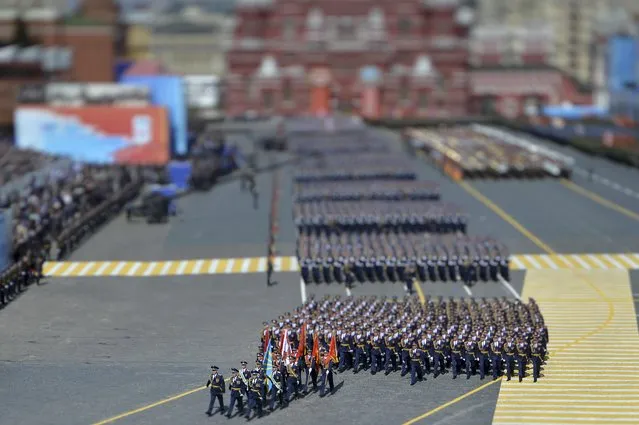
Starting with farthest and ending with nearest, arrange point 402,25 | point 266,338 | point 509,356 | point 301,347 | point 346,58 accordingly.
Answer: point 402,25 → point 346,58 → point 266,338 → point 509,356 → point 301,347

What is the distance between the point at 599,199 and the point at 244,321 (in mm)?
43993

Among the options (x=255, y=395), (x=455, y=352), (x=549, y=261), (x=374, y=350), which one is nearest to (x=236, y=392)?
(x=255, y=395)

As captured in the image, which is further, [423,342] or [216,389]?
[423,342]

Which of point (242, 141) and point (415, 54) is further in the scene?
point (415, 54)

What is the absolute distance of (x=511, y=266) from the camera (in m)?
65.4

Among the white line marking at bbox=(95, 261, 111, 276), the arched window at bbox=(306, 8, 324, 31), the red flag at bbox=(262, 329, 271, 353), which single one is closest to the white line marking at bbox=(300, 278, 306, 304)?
the white line marking at bbox=(95, 261, 111, 276)

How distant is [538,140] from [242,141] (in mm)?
33077

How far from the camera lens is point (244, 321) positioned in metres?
54.1

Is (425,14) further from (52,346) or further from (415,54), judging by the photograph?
(52,346)

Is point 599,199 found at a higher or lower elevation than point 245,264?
lower

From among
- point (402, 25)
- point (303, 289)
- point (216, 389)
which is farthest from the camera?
point (402, 25)

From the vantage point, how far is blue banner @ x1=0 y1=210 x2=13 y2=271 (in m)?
61.4

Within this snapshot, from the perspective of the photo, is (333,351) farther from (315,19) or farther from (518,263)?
(315,19)

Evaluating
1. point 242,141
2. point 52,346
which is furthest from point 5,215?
point 242,141
